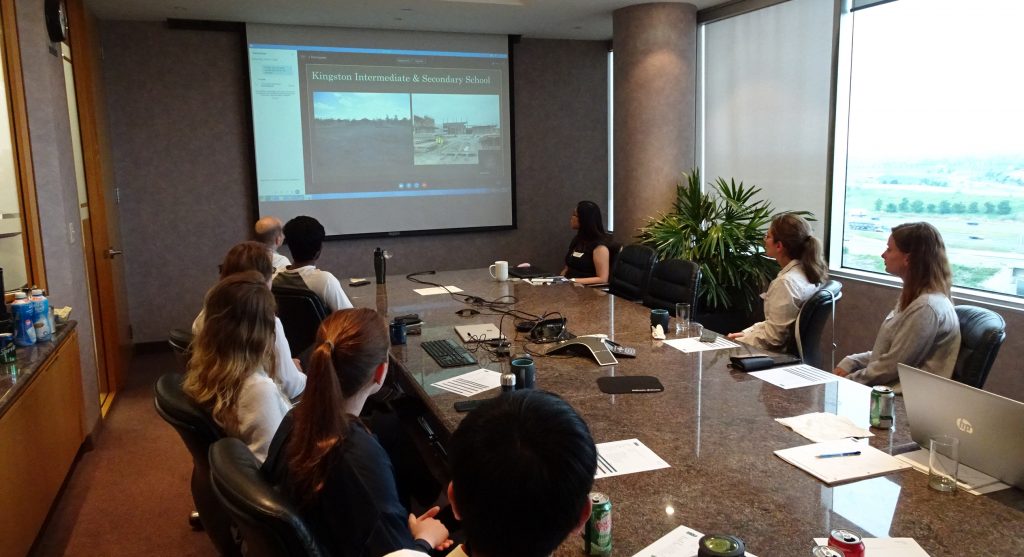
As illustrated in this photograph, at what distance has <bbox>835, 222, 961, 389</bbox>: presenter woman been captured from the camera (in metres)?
2.53

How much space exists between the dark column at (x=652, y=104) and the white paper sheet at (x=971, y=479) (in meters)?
4.13

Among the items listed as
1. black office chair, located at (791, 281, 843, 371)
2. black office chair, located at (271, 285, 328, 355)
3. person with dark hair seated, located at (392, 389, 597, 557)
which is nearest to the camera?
person with dark hair seated, located at (392, 389, 597, 557)

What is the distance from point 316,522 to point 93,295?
3.82 m

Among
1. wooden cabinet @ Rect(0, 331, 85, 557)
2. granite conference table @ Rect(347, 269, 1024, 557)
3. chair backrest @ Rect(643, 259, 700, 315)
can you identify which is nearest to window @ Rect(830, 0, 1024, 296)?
chair backrest @ Rect(643, 259, 700, 315)

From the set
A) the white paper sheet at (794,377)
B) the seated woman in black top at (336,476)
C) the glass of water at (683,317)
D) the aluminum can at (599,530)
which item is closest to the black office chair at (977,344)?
the white paper sheet at (794,377)

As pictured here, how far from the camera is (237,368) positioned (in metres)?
2.03

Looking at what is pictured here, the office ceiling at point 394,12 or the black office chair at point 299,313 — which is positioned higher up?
the office ceiling at point 394,12

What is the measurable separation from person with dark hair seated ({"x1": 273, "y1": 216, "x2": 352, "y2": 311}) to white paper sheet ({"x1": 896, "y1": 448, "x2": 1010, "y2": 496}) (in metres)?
2.47

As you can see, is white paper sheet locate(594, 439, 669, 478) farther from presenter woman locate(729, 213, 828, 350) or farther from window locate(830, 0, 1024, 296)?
window locate(830, 0, 1024, 296)

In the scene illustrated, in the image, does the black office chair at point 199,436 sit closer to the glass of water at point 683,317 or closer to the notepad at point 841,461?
the notepad at point 841,461

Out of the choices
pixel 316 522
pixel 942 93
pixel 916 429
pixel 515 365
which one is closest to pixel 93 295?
pixel 515 365

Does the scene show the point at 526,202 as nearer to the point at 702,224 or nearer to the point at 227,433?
the point at 702,224

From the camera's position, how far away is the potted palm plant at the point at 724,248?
4.98 metres

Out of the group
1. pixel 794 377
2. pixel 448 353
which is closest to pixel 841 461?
pixel 794 377
